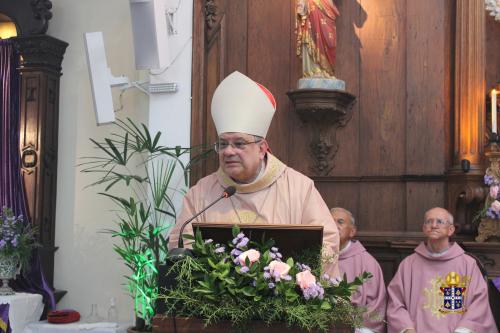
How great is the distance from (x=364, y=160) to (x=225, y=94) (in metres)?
2.02

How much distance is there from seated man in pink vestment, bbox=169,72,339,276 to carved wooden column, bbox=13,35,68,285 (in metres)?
2.94

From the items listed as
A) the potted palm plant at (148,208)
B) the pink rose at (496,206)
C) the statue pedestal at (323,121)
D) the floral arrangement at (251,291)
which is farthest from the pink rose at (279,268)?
the statue pedestal at (323,121)

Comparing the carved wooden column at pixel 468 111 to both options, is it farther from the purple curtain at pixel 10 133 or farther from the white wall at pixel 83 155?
the purple curtain at pixel 10 133

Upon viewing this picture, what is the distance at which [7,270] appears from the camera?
634 centimetres

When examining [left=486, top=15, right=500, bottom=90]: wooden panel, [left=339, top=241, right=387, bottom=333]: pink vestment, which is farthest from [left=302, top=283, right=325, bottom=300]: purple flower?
[left=486, top=15, right=500, bottom=90]: wooden panel

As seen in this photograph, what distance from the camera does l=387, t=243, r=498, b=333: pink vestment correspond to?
15.6 ft

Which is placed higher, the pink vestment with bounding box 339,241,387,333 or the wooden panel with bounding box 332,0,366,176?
the wooden panel with bounding box 332,0,366,176

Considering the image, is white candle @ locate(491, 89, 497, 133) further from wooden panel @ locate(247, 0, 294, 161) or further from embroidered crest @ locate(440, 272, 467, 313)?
wooden panel @ locate(247, 0, 294, 161)

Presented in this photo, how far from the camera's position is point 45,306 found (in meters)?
6.64

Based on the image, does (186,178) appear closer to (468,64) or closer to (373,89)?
(373,89)

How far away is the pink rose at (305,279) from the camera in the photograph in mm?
2836

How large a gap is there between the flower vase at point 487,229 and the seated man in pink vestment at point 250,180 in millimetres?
1657

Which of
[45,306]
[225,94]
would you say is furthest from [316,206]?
[45,306]

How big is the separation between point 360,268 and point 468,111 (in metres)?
1.33
